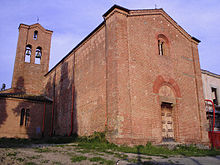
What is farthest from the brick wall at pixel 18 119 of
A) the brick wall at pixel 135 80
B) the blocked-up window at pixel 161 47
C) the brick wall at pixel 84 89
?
the blocked-up window at pixel 161 47

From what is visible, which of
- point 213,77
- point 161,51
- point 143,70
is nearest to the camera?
point 143,70

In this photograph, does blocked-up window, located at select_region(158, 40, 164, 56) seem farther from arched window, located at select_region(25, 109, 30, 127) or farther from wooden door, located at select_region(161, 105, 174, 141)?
arched window, located at select_region(25, 109, 30, 127)

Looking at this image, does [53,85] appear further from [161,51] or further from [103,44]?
[161,51]

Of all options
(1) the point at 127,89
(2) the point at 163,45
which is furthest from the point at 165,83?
(1) the point at 127,89

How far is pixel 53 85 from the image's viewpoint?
19094 mm

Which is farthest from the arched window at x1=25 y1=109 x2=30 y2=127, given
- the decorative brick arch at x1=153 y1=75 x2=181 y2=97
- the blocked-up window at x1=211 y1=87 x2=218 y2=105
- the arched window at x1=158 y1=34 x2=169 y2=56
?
the blocked-up window at x1=211 y1=87 x2=218 y2=105

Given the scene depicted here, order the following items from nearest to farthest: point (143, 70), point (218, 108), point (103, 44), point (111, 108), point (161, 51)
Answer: point (111, 108), point (143, 70), point (103, 44), point (161, 51), point (218, 108)

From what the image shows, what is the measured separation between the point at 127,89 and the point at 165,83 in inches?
117

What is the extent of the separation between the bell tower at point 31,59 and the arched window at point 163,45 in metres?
13.5

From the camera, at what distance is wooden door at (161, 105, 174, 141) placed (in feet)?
37.2

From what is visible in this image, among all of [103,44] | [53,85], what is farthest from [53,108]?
[103,44]

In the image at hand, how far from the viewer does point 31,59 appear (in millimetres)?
21766

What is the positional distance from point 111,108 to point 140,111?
57.7 inches

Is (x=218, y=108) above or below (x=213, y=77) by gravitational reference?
below
